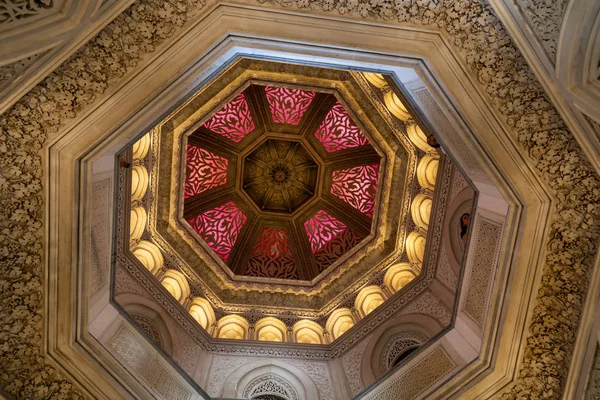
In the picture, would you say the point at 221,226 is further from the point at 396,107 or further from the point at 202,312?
the point at 396,107

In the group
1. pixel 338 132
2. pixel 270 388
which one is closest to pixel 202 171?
pixel 338 132

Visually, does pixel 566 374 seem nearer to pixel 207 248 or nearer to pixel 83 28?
pixel 83 28

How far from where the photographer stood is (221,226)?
290 inches

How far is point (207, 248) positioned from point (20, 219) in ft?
12.1

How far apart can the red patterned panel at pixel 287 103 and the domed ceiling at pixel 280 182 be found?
0.02m


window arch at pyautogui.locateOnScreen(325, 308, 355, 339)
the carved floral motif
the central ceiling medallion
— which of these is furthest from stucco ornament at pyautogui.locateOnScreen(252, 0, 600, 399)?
the central ceiling medallion

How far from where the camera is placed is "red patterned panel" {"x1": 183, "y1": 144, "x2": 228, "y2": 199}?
277 inches

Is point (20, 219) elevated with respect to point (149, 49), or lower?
lower

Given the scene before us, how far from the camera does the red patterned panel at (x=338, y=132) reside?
22.7ft

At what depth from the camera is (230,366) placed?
195 inches

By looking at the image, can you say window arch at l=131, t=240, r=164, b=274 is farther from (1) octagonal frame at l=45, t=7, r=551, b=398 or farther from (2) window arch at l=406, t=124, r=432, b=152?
(2) window arch at l=406, t=124, r=432, b=152

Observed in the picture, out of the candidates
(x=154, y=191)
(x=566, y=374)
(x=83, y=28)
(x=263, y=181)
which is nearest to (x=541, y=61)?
(x=566, y=374)

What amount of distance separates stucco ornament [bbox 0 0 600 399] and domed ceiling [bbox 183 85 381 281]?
359 cm

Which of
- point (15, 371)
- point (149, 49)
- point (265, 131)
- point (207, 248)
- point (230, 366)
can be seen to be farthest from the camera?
point (265, 131)
